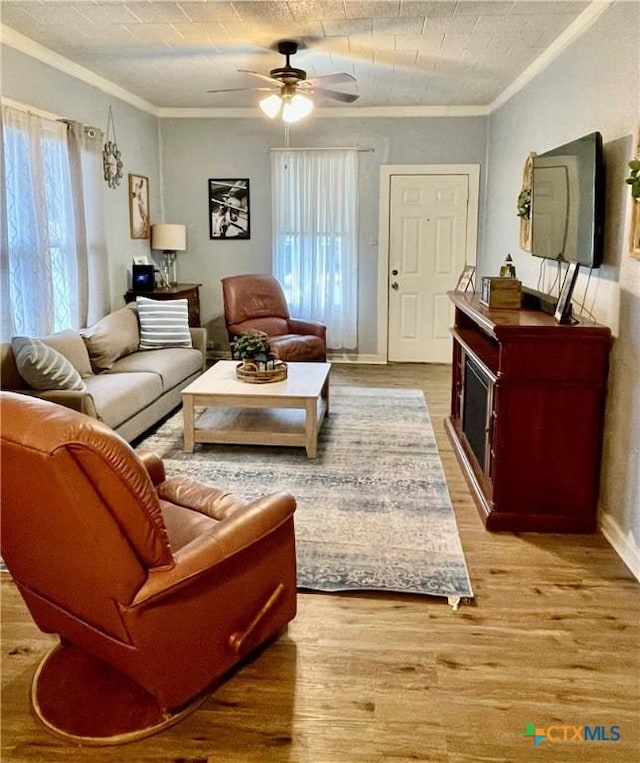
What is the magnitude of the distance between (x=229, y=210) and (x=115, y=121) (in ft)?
5.00

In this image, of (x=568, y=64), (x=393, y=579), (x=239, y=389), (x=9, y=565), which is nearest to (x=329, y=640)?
(x=393, y=579)

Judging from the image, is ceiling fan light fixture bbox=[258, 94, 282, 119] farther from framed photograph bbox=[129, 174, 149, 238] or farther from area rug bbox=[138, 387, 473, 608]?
area rug bbox=[138, 387, 473, 608]

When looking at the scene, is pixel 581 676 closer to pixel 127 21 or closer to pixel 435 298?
pixel 127 21

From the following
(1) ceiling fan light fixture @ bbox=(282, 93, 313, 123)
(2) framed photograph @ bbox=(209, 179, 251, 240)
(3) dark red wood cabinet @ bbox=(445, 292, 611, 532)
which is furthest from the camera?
(2) framed photograph @ bbox=(209, 179, 251, 240)

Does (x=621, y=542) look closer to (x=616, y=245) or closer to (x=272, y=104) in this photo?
(x=616, y=245)

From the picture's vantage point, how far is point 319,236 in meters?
6.89

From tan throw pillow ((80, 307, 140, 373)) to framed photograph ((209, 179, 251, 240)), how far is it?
196cm

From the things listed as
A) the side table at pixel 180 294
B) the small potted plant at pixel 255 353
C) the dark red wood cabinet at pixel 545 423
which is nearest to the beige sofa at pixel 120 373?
the side table at pixel 180 294

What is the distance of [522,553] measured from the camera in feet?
9.96

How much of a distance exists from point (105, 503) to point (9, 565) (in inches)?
25.6

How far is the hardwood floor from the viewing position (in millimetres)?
1887

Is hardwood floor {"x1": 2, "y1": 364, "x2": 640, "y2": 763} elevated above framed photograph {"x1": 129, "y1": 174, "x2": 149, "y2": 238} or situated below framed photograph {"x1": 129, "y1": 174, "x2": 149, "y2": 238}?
below

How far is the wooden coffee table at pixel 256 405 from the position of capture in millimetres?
4113

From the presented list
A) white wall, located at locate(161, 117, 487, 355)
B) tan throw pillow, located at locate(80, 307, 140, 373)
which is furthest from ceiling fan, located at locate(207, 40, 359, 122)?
white wall, located at locate(161, 117, 487, 355)
